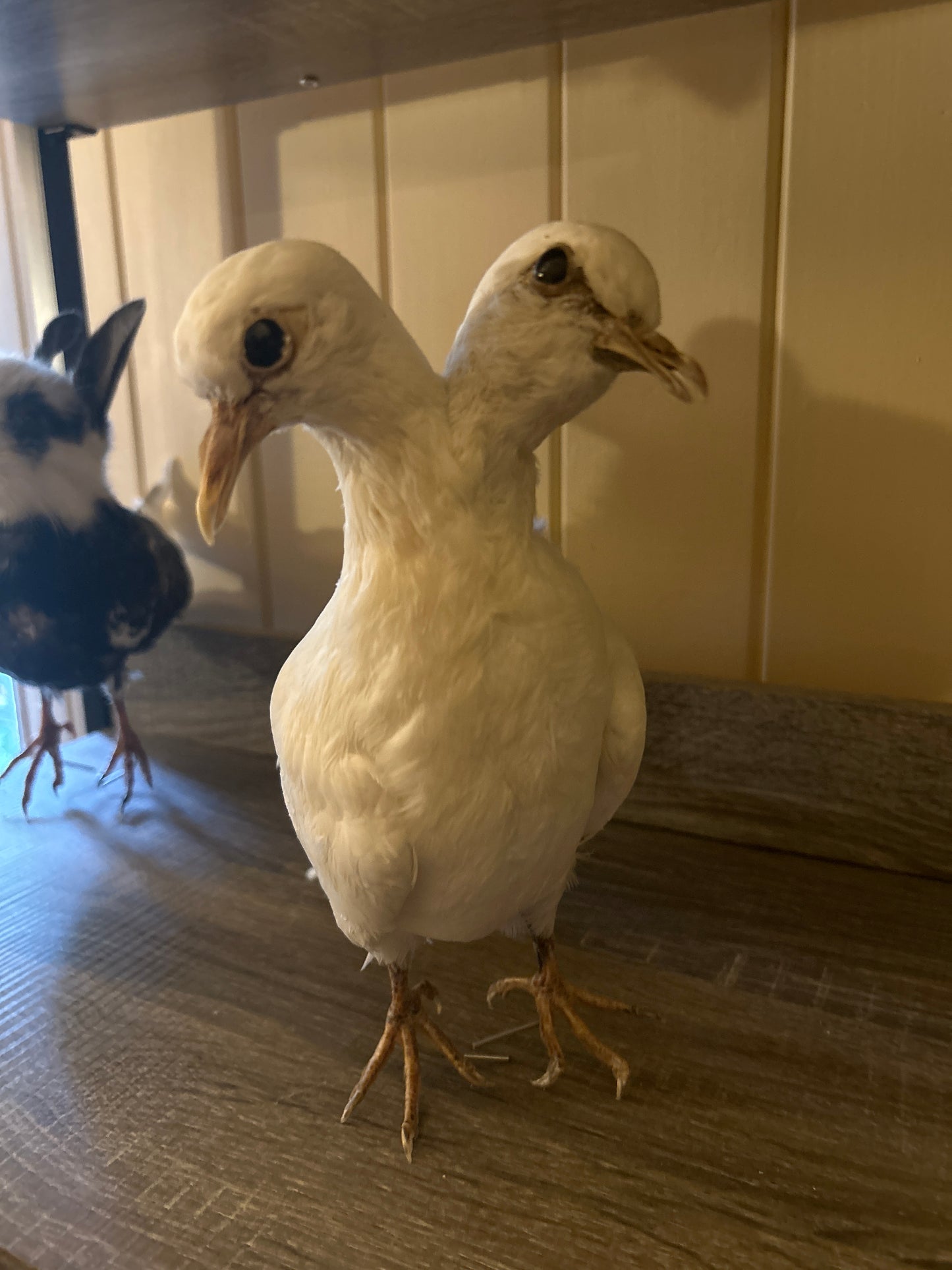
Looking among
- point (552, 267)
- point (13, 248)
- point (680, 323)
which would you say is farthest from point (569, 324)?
point (13, 248)

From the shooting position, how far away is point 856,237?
57 centimetres

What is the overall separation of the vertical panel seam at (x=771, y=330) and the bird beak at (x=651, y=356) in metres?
0.27

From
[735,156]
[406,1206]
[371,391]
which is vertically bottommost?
[406,1206]

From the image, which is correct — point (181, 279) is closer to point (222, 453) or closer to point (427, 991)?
point (222, 453)

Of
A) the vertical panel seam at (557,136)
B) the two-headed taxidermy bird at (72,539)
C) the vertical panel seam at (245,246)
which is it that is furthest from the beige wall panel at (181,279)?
the vertical panel seam at (557,136)

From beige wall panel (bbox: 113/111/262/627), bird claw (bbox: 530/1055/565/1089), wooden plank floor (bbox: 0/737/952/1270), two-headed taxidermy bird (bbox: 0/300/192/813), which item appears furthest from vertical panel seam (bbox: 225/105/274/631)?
bird claw (bbox: 530/1055/565/1089)

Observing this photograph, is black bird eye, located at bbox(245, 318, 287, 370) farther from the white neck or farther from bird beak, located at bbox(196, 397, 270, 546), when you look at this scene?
the white neck

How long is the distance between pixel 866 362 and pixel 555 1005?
0.45 m

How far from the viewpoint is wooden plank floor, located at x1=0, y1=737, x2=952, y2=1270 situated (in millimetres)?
376

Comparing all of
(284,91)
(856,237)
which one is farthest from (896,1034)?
(284,91)

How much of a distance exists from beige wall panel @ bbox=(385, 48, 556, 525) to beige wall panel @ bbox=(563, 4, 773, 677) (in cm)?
3

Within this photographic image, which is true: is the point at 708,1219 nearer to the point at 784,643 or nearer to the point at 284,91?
the point at 784,643

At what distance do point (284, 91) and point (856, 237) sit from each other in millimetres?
471

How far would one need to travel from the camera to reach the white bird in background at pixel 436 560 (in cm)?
36
